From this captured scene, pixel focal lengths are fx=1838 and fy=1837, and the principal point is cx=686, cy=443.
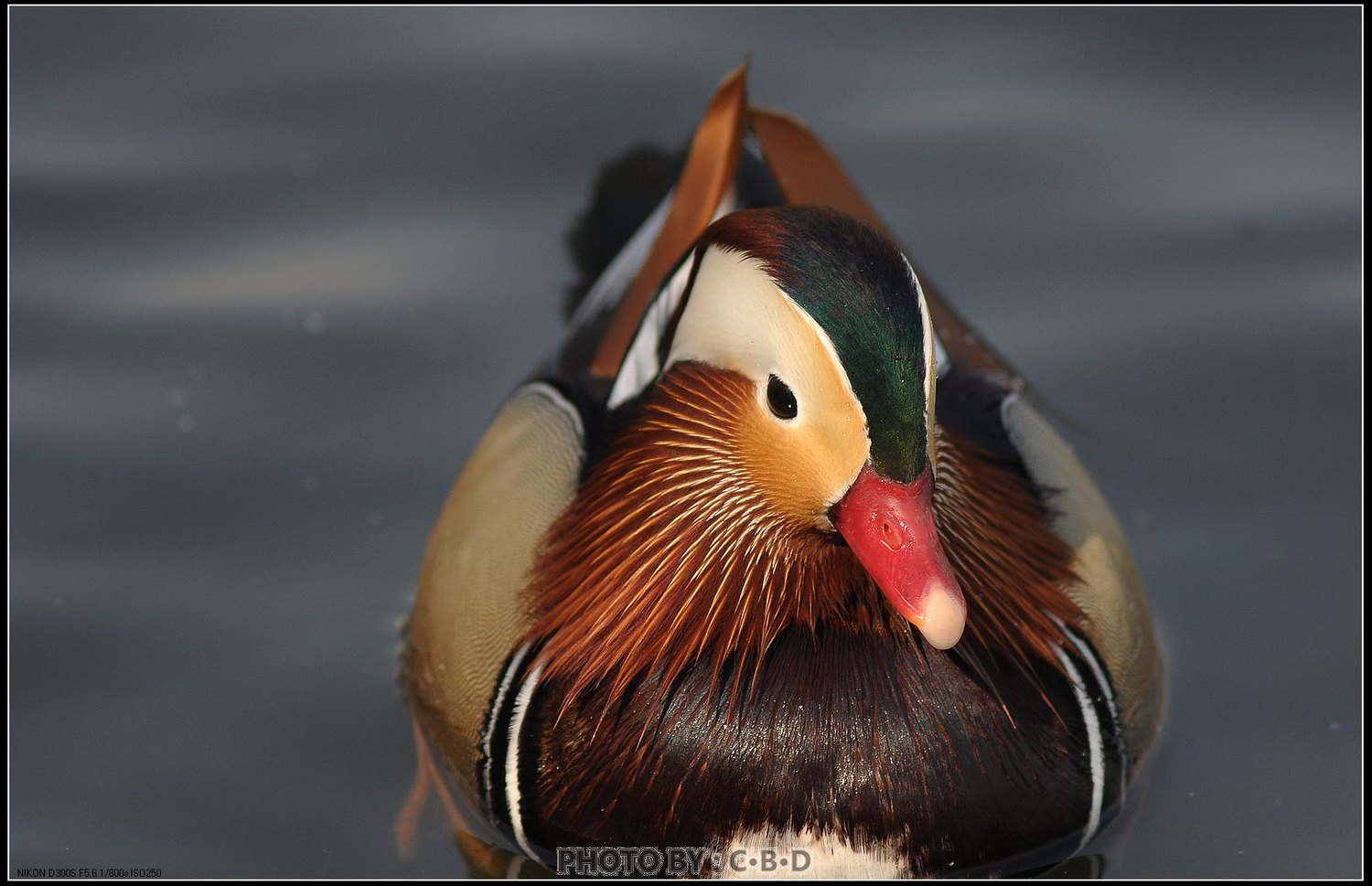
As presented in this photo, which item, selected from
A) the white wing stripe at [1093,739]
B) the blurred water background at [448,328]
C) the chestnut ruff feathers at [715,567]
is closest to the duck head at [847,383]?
the chestnut ruff feathers at [715,567]

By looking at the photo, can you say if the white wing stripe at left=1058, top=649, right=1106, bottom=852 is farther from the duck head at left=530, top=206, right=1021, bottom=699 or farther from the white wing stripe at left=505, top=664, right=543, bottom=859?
the white wing stripe at left=505, top=664, right=543, bottom=859

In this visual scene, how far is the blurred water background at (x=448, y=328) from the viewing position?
4234 mm

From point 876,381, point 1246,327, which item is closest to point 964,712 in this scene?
point 876,381

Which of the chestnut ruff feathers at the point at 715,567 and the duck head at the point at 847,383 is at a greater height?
the duck head at the point at 847,383

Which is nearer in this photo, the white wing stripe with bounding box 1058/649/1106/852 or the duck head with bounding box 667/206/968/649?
the duck head with bounding box 667/206/968/649

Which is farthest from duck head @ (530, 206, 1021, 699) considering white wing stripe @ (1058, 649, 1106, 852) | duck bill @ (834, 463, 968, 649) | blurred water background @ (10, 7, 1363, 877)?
blurred water background @ (10, 7, 1363, 877)

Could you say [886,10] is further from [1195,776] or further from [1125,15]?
[1195,776]

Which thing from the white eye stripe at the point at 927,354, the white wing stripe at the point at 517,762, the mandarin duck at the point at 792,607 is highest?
the white eye stripe at the point at 927,354

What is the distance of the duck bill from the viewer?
9.87 ft

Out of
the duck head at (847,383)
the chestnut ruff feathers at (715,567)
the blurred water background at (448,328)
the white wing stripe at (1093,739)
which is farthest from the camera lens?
the blurred water background at (448,328)

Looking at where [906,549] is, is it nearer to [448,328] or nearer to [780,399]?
[780,399]

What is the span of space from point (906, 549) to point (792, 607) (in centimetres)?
44

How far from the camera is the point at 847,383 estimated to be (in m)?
2.95

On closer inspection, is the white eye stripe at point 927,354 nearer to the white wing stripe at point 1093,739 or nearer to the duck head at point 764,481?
the duck head at point 764,481
